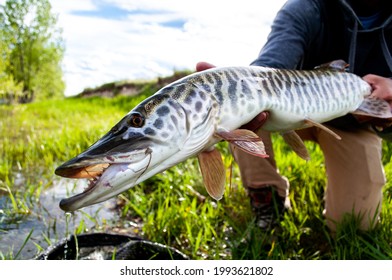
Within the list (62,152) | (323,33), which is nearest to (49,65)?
(62,152)

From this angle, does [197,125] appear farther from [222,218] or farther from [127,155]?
[222,218]

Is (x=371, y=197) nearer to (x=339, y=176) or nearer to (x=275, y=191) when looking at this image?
(x=339, y=176)

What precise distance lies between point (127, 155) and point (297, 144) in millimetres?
865

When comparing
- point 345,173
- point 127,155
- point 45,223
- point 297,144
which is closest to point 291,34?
point 297,144

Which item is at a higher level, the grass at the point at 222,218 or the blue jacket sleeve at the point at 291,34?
the blue jacket sleeve at the point at 291,34

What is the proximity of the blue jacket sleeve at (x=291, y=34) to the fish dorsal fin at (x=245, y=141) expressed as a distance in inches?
24.8

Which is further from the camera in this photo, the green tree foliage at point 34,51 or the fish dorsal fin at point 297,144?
the green tree foliage at point 34,51

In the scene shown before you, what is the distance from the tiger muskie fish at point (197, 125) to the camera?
1.16 m

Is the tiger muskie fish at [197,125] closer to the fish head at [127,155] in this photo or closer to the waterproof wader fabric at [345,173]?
the fish head at [127,155]

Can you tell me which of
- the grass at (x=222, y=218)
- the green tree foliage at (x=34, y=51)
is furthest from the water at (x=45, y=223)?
the green tree foliage at (x=34, y=51)

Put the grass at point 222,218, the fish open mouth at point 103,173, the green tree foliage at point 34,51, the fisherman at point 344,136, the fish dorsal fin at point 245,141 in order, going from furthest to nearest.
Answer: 1. the green tree foliage at point 34,51
2. the fisherman at point 344,136
3. the grass at point 222,218
4. the fish dorsal fin at point 245,141
5. the fish open mouth at point 103,173

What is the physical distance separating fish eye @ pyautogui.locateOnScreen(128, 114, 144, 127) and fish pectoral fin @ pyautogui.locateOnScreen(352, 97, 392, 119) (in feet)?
3.81

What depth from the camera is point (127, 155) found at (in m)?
1.16
